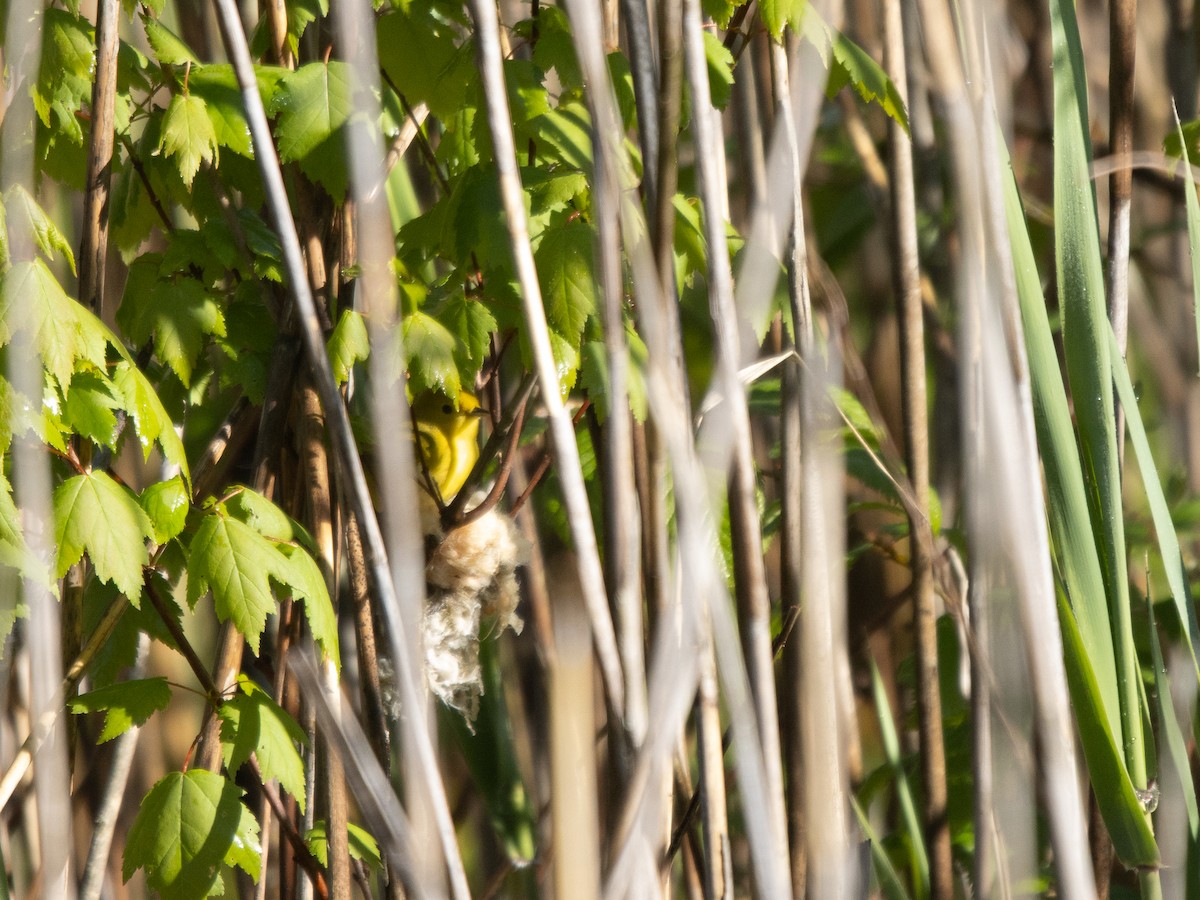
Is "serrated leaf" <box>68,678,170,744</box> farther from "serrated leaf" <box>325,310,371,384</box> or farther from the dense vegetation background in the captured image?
"serrated leaf" <box>325,310,371,384</box>

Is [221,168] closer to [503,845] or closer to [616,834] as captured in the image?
[616,834]

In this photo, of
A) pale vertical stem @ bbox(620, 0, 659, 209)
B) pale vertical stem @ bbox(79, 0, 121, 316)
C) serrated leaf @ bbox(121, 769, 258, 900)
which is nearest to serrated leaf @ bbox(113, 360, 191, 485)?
pale vertical stem @ bbox(79, 0, 121, 316)

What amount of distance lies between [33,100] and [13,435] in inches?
10.6

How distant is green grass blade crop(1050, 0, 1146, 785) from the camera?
730 mm

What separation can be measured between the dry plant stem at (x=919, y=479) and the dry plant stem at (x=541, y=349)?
1.49 ft

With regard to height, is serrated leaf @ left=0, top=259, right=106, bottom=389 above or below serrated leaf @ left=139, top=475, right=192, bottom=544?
above

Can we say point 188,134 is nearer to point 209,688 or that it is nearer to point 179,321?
point 179,321

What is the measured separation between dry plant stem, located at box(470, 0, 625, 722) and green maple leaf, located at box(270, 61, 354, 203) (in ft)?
0.60

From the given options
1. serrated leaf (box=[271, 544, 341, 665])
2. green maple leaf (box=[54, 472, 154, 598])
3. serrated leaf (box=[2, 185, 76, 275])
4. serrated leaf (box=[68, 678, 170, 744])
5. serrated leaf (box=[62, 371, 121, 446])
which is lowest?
serrated leaf (box=[68, 678, 170, 744])

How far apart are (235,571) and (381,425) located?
162 millimetres

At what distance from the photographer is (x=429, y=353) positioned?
0.78 metres

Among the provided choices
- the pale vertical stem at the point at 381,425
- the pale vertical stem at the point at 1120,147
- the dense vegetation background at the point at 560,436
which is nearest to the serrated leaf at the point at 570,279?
the dense vegetation background at the point at 560,436

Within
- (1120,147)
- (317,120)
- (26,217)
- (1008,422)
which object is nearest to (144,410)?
(26,217)

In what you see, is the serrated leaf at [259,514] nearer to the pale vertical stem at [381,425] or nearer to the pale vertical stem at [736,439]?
the pale vertical stem at [381,425]
